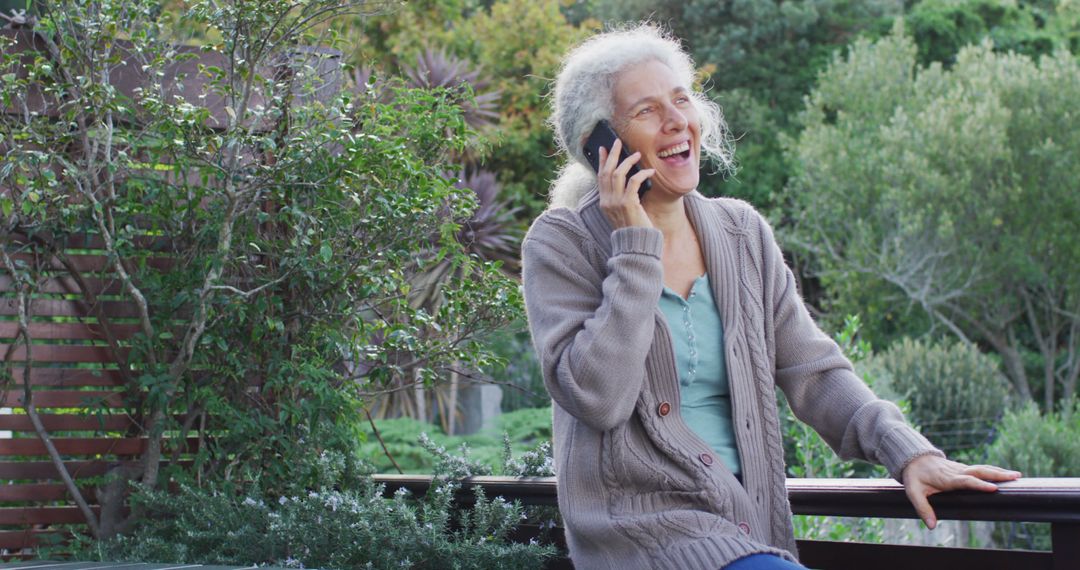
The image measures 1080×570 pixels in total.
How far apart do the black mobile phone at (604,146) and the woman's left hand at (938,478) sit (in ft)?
2.37

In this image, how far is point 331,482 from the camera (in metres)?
3.70

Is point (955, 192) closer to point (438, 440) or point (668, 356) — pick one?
point (438, 440)

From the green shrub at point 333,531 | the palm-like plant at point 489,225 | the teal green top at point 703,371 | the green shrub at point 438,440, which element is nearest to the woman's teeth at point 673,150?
the teal green top at point 703,371

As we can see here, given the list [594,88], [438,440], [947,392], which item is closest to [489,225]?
[438,440]

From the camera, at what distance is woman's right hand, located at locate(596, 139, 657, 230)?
2215mm

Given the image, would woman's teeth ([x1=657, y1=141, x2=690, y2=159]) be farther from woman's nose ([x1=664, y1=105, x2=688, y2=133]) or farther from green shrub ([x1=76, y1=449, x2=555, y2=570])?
green shrub ([x1=76, y1=449, x2=555, y2=570])

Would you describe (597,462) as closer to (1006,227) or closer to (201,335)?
(201,335)

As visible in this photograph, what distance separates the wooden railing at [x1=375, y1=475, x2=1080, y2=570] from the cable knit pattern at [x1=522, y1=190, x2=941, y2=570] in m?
0.09

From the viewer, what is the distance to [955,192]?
63.0 ft

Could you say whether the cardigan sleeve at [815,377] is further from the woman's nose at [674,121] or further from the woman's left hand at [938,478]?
the woman's nose at [674,121]

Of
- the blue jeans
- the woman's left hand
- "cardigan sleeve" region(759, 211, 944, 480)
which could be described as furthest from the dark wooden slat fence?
the woman's left hand

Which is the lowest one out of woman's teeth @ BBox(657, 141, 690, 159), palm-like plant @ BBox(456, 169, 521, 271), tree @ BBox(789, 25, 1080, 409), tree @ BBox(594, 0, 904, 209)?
woman's teeth @ BBox(657, 141, 690, 159)

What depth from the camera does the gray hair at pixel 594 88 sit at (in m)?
2.38

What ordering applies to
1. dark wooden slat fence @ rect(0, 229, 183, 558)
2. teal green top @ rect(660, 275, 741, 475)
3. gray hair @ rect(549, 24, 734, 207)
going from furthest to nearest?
dark wooden slat fence @ rect(0, 229, 183, 558)
gray hair @ rect(549, 24, 734, 207)
teal green top @ rect(660, 275, 741, 475)
